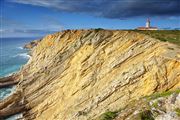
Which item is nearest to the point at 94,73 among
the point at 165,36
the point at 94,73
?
the point at 94,73

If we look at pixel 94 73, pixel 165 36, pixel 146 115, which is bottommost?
pixel 146 115

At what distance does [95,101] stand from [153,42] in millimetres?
8957

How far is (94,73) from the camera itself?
3691 centimetres

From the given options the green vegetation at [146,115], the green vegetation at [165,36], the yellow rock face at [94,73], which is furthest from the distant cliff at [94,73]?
the green vegetation at [146,115]

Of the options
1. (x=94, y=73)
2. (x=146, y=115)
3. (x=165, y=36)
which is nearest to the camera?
(x=146, y=115)

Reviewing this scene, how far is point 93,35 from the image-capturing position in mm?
43094

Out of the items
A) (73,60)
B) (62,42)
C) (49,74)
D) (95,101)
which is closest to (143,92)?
(95,101)

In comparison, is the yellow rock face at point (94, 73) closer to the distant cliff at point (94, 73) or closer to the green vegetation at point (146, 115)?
the distant cliff at point (94, 73)

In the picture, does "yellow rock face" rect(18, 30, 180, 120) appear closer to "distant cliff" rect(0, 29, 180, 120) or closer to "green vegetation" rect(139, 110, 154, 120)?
"distant cliff" rect(0, 29, 180, 120)

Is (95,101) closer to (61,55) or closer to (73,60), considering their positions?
(73,60)

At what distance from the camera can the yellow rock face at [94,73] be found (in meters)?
28.8

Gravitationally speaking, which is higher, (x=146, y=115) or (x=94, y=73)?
(x=94, y=73)

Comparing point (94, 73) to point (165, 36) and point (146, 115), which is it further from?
point (146, 115)

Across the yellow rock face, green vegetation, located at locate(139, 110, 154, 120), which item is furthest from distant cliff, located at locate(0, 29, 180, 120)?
green vegetation, located at locate(139, 110, 154, 120)
